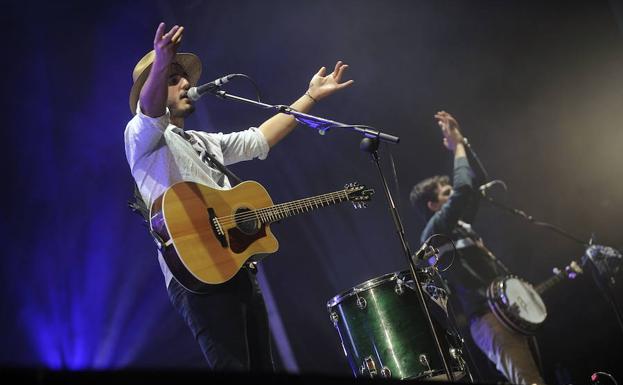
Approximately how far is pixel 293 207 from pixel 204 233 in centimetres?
62

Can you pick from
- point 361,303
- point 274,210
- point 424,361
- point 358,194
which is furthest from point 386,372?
point 274,210

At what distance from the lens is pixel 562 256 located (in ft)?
21.1

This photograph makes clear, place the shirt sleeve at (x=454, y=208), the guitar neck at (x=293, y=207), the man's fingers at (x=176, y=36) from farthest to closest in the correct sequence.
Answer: the shirt sleeve at (x=454, y=208) → the guitar neck at (x=293, y=207) → the man's fingers at (x=176, y=36)

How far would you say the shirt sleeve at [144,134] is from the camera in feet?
8.68

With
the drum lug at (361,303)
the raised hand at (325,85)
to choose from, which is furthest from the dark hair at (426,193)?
the drum lug at (361,303)

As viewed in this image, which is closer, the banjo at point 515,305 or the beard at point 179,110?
the beard at point 179,110

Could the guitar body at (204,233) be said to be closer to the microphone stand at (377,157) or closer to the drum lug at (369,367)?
the microphone stand at (377,157)

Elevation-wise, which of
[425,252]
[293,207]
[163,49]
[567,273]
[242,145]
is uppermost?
[163,49]

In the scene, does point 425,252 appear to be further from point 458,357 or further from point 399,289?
point 458,357

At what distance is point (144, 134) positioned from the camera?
2662 mm

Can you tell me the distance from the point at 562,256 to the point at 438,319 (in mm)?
3605

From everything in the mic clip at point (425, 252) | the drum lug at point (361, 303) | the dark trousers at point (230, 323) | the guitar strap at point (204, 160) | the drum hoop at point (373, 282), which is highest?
the guitar strap at point (204, 160)

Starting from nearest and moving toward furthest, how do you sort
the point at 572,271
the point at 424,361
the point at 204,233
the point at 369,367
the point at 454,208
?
the point at 204,233, the point at 424,361, the point at 369,367, the point at 454,208, the point at 572,271

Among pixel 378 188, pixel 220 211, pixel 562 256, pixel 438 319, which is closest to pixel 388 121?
pixel 378 188
